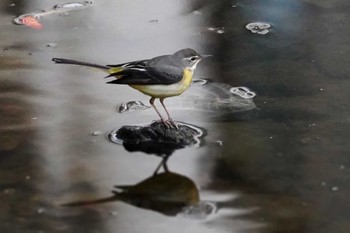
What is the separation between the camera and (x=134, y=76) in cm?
420

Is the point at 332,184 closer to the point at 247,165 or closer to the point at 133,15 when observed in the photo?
the point at 247,165

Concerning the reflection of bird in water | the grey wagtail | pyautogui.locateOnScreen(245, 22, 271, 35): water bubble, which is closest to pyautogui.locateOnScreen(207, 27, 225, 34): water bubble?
pyautogui.locateOnScreen(245, 22, 271, 35): water bubble

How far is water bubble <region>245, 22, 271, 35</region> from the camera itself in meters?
5.74

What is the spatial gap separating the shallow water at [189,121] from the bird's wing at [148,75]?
35cm

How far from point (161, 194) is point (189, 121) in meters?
0.80

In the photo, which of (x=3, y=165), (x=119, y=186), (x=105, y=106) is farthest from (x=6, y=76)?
(x=119, y=186)

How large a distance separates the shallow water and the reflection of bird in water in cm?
1

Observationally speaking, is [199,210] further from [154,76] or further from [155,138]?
[154,76]

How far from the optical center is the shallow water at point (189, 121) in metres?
3.64

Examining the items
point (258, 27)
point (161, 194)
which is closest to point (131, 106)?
point (161, 194)

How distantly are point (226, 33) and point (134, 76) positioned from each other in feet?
5.49

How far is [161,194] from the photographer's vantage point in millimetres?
3807

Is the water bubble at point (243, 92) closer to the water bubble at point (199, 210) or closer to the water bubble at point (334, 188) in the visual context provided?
the water bubble at point (334, 188)

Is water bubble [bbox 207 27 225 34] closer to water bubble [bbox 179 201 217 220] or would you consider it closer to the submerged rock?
the submerged rock
